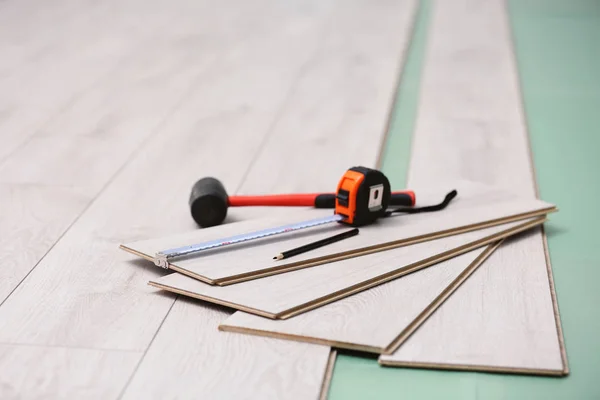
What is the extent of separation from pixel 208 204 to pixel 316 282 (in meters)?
0.48

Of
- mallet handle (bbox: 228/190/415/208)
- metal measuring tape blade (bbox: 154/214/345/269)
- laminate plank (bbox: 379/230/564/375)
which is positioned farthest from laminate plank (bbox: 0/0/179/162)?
laminate plank (bbox: 379/230/564/375)

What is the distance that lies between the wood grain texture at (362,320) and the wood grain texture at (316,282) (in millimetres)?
21

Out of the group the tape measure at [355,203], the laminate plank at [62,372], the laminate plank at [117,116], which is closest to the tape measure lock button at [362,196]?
the tape measure at [355,203]

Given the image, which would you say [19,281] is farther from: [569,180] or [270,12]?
[270,12]

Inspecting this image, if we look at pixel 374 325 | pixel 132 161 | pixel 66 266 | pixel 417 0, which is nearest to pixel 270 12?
pixel 417 0

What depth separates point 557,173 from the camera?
115 inches

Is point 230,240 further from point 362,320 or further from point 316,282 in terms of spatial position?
point 362,320

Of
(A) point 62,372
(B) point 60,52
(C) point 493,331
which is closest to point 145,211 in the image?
(A) point 62,372

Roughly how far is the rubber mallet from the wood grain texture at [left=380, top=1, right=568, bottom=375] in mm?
442

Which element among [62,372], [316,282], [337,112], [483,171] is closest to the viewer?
[62,372]

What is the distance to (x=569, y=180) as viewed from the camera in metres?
2.85

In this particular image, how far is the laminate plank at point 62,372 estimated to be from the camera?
1.64 metres

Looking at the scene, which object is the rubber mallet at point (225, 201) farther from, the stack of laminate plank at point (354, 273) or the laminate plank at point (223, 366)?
the laminate plank at point (223, 366)

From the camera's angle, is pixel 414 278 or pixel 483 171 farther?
pixel 483 171
